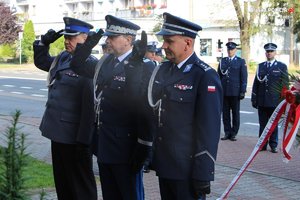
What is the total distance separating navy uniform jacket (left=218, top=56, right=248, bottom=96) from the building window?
4111 centimetres

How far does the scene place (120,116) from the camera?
4.39 meters

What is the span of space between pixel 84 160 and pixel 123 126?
875mm

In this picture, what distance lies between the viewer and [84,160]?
5.11 m

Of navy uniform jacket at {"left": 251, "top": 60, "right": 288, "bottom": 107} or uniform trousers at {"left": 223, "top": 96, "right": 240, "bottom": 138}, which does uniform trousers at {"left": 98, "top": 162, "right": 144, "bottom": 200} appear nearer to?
navy uniform jacket at {"left": 251, "top": 60, "right": 288, "bottom": 107}

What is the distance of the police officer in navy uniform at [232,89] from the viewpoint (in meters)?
11.4

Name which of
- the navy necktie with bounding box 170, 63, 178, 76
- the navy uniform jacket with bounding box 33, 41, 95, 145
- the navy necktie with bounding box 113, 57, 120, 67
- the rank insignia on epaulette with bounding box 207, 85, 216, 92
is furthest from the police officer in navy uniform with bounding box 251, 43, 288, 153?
the rank insignia on epaulette with bounding box 207, 85, 216, 92

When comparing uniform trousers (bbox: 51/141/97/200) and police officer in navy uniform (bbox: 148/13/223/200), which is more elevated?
police officer in navy uniform (bbox: 148/13/223/200)

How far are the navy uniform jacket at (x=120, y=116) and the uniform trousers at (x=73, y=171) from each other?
0.61 metres

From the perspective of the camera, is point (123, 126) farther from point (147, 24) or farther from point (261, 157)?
point (147, 24)

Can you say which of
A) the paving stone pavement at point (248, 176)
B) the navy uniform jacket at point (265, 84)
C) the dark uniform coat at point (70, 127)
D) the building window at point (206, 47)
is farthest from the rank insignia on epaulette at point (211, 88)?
the building window at point (206, 47)

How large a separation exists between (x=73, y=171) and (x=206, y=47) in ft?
159

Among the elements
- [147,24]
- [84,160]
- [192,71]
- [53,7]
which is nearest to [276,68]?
[84,160]

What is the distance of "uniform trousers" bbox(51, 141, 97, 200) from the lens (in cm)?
501

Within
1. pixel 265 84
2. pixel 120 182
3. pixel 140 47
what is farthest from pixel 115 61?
pixel 265 84
